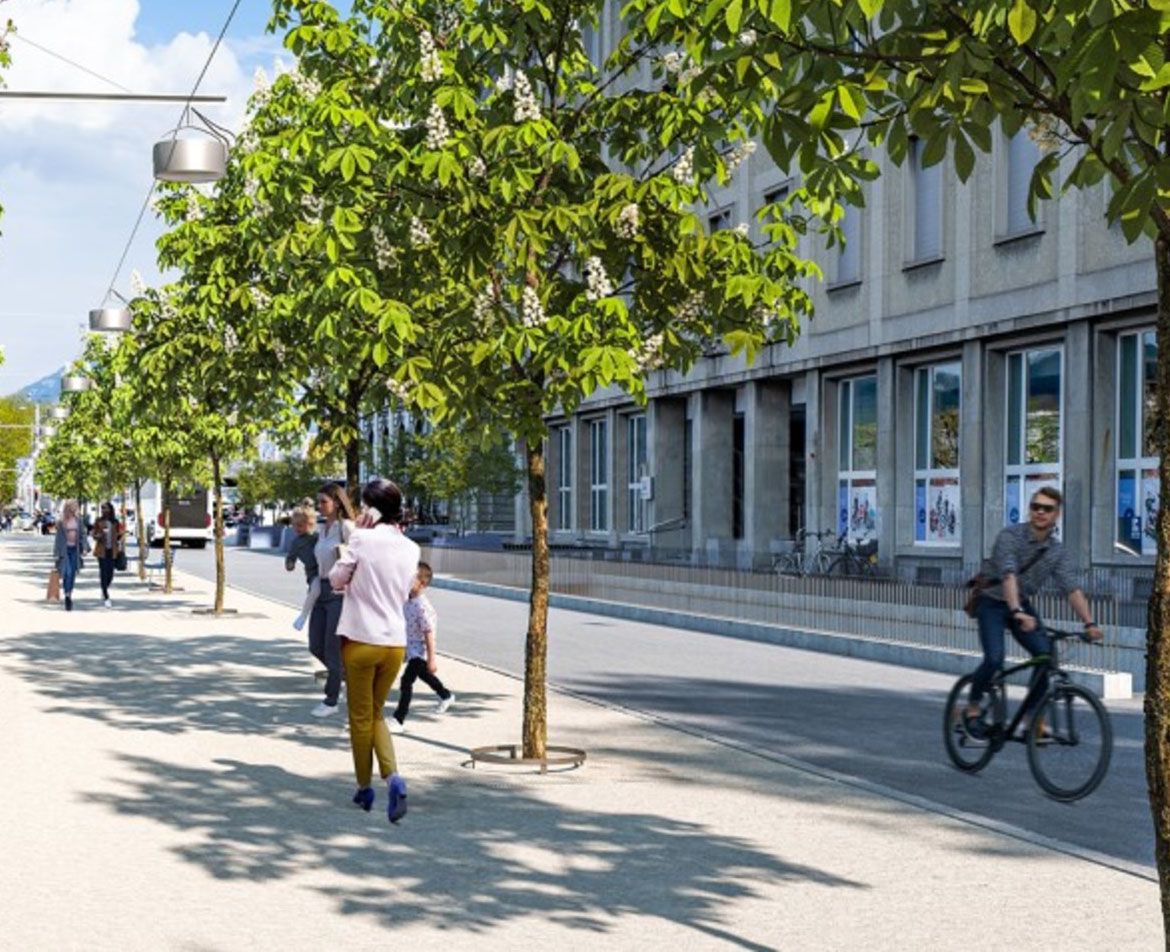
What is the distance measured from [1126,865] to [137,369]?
1526cm

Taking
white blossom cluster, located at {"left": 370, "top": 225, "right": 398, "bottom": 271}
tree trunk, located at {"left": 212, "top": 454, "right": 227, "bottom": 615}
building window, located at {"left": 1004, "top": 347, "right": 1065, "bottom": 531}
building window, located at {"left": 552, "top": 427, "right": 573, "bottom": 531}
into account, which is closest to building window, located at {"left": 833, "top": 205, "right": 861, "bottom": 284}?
building window, located at {"left": 1004, "top": 347, "right": 1065, "bottom": 531}

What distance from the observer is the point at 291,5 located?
13.2 metres

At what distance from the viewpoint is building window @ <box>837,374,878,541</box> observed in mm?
33562

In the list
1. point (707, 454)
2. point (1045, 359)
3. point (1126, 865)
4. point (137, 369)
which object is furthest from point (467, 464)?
point (1126, 865)

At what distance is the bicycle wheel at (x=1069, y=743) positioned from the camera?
9914 millimetres

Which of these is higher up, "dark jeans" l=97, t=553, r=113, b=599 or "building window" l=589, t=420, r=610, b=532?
"building window" l=589, t=420, r=610, b=532

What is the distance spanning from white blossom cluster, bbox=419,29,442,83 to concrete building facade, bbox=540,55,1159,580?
15.9 meters

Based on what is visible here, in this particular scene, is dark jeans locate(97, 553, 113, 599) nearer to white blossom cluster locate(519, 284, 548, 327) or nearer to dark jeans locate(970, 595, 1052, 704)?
white blossom cluster locate(519, 284, 548, 327)

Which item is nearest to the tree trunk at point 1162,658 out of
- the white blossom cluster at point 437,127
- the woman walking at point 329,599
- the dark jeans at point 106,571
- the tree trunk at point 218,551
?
the white blossom cluster at point 437,127

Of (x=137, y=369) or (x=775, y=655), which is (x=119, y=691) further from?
(x=775, y=655)

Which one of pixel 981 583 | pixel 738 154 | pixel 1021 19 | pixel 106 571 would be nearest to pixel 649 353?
pixel 738 154

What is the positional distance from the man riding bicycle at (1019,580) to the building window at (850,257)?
22.3 meters

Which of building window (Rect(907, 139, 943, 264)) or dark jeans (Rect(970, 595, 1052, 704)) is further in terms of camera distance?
building window (Rect(907, 139, 943, 264))

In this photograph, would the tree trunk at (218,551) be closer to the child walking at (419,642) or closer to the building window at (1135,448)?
the building window at (1135,448)
